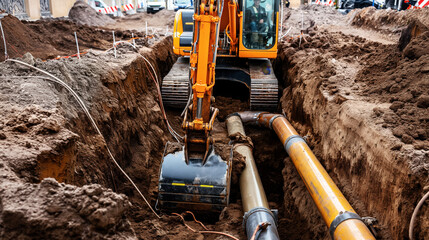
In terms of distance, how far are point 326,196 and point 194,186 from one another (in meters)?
1.80

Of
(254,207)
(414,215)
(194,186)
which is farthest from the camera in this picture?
(194,186)

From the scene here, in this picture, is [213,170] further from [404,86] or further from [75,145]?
[404,86]

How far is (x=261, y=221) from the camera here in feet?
15.1

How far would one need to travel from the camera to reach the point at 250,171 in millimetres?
5961

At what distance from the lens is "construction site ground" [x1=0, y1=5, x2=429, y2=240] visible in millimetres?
2547

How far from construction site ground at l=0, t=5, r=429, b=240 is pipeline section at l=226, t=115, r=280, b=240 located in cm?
24

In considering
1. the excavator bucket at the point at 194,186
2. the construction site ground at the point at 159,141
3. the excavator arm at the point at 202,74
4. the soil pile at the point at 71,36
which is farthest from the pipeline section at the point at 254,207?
the soil pile at the point at 71,36

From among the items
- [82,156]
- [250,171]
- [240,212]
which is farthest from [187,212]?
[82,156]

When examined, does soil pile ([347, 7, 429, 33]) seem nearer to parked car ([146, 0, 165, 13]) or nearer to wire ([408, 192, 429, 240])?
wire ([408, 192, 429, 240])

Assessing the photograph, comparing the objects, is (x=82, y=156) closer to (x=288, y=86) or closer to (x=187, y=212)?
(x=187, y=212)

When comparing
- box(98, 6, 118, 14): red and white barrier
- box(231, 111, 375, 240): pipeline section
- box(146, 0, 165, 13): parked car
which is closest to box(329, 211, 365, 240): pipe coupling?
box(231, 111, 375, 240): pipeline section

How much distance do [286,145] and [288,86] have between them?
3.55m

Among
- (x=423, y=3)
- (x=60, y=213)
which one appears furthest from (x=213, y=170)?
(x=423, y=3)

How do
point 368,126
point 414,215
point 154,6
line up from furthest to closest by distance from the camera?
point 154,6 < point 368,126 < point 414,215
